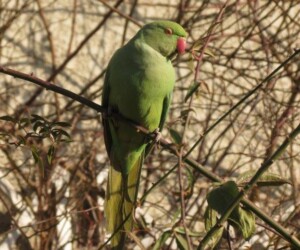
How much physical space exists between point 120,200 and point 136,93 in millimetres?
374

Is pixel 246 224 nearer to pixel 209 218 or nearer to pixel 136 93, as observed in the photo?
pixel 209 218

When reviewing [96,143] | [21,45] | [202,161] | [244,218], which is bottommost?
[244,218]

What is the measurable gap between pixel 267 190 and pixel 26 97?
142cm

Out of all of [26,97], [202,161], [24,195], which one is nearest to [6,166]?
[24,195]

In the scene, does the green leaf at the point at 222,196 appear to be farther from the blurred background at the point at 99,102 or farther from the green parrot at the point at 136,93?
the blurred background at the point at 99,102

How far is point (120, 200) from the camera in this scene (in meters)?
2.28

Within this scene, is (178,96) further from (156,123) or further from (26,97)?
(156,123)

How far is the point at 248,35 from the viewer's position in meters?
4.00

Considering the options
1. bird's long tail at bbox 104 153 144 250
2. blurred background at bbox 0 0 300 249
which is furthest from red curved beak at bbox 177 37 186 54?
blurred background at bbox 0 0 300 249

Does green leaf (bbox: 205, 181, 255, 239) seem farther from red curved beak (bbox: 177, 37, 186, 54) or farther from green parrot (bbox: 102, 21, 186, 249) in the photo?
red curved beak (bbox: 177, 37, 186, 54)

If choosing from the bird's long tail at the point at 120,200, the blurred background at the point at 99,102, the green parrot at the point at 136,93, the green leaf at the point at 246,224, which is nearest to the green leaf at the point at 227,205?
the green leaf at the point at 246,224

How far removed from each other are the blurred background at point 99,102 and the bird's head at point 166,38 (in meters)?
1.14

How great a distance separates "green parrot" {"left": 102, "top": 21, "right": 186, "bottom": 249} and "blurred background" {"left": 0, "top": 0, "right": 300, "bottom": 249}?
3.73 feet

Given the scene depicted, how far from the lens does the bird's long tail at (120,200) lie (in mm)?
2062
